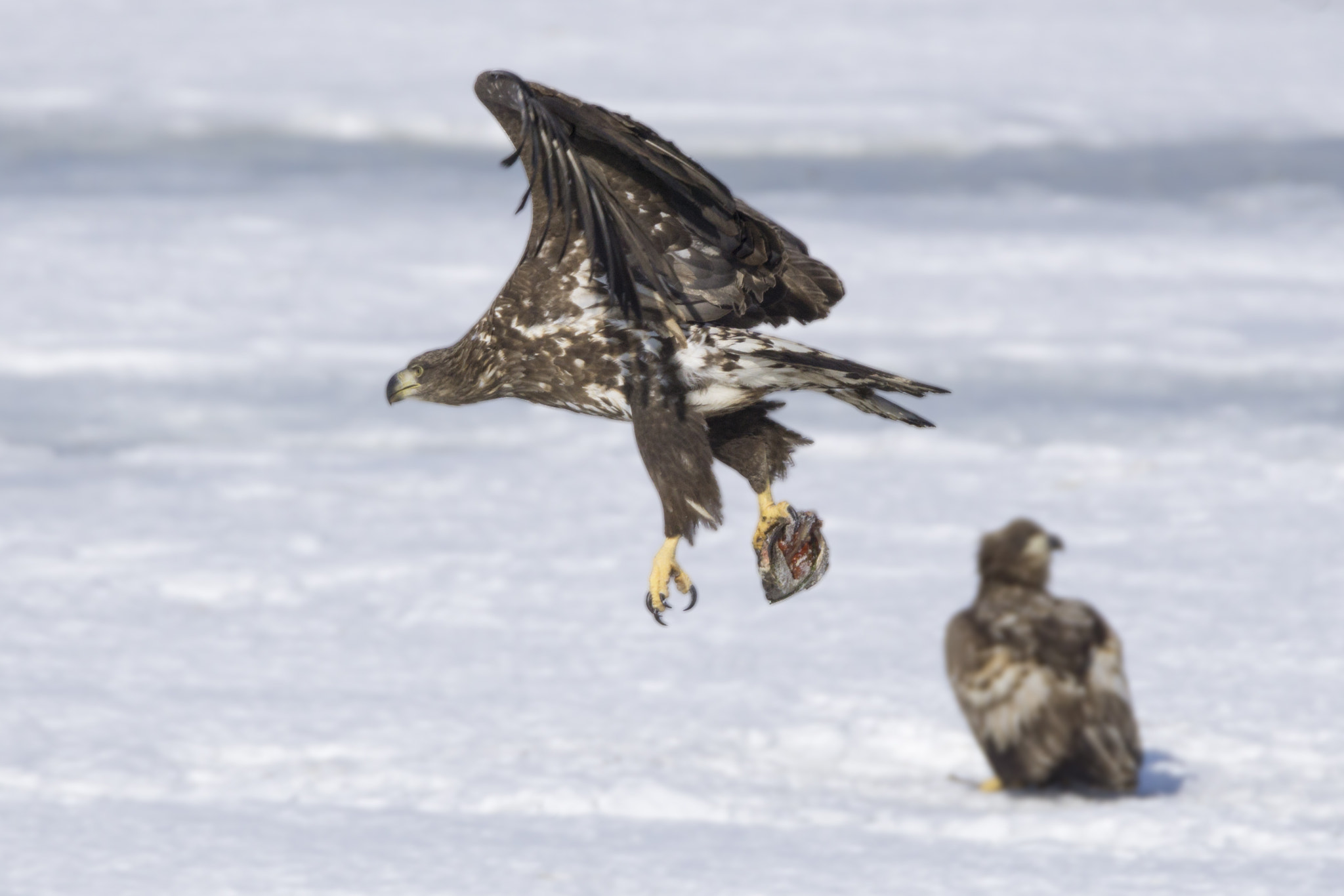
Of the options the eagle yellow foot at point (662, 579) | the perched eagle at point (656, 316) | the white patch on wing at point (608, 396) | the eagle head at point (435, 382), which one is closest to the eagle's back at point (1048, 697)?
the perched eagle at point (656, 316)

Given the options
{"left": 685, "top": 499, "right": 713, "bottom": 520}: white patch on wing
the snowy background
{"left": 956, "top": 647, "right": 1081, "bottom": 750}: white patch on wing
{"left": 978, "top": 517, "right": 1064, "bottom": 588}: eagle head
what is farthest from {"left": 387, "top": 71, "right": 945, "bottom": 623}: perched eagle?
{"left": 978, "top": 517, "right": 1064, "bottom": 588}: eagle head

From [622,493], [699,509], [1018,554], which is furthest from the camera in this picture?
[622,493]

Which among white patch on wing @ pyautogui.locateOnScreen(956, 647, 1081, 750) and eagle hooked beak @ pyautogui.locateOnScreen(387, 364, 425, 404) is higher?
eagle hooked beak @ pyautogui.locateOnScreen(387, 364, 425, 404)

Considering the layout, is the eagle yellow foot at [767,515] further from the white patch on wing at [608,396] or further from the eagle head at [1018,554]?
the eagle head at [1018,554]

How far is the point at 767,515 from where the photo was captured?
4.05 metres

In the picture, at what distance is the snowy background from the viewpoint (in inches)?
291

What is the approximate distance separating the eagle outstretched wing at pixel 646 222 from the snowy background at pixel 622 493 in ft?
10.4

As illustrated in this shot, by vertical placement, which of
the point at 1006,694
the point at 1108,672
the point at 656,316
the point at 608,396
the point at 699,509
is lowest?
the point at 1006,694

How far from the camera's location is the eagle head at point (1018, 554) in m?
8.12

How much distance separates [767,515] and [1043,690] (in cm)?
422

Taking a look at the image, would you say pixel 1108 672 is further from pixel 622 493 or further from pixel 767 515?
pixel 622 493

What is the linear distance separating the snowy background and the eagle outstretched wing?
125 inches

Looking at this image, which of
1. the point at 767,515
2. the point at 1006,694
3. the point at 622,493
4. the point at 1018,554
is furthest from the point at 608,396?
the point at 622,493

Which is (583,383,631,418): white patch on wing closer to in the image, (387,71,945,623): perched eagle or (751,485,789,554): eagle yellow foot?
(387,71,945,623): perched eagle
